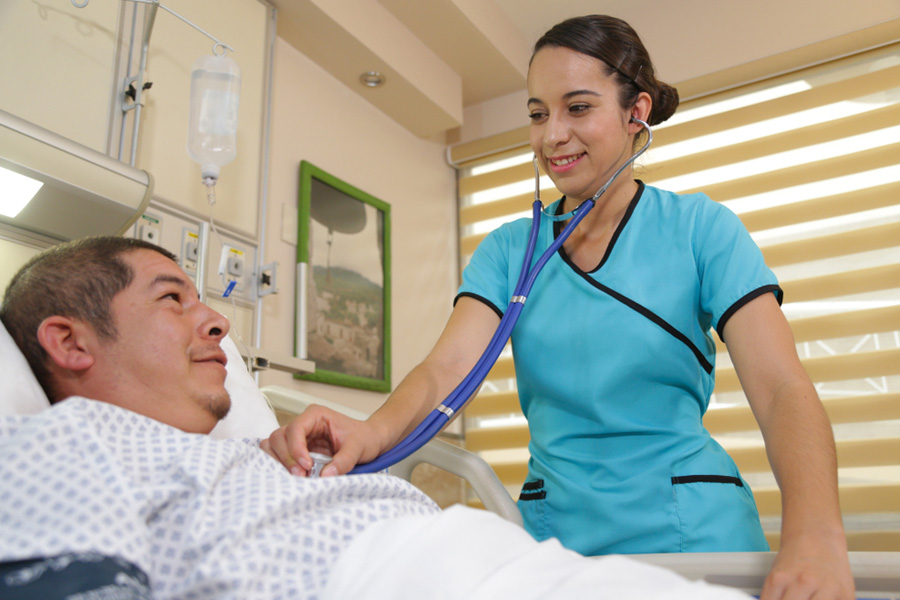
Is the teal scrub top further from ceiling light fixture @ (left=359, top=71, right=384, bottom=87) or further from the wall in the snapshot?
ceiling light fixture @ (left=359, top=71, right=384, bottom=87)

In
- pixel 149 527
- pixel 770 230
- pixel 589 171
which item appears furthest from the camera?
pixel 770 230

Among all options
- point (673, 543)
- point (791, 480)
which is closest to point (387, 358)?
point (673, 543)

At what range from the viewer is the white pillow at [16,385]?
3.03 ft

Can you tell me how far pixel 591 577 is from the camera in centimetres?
63

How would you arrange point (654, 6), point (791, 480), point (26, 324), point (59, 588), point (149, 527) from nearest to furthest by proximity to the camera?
point (59, 588)
point (149, 527)
point (791, 480)
point (26, 324)
point (654, 6)

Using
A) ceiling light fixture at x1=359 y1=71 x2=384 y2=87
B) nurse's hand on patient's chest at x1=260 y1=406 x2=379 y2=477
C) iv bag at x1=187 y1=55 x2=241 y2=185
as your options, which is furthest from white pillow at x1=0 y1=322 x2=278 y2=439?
ceiling light fixture at x1=359 y1=71 x2=384 y2=87

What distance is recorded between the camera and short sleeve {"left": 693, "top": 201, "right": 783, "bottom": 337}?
1115 millimetres

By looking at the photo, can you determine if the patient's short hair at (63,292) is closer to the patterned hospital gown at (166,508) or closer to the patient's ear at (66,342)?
the patient's ear at (66,342)

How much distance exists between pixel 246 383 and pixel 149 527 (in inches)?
28.1

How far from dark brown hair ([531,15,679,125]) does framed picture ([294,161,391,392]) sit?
1.51 metres

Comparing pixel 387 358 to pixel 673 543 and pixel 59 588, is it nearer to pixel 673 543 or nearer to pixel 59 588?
pixel 673 543

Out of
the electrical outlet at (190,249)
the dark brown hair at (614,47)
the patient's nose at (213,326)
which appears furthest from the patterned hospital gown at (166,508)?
the electrical outlet at (190,249)

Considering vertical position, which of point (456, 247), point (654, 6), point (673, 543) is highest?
point (654, 6)

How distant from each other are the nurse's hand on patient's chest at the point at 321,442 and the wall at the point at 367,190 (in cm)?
144
